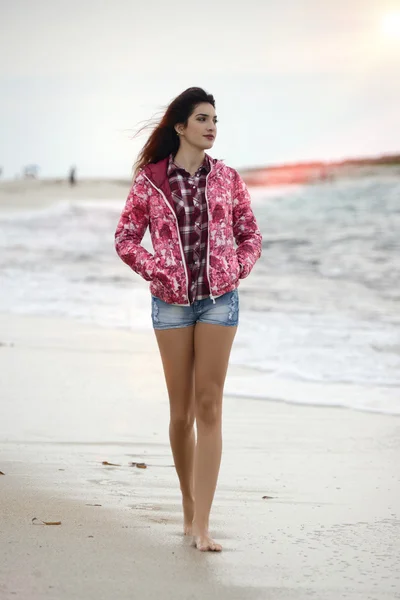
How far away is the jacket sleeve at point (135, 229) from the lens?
3.88 meters

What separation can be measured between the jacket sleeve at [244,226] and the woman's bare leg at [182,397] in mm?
382

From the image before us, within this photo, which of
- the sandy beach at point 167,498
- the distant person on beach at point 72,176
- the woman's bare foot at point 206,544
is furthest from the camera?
the distant person on beach at point 72,176

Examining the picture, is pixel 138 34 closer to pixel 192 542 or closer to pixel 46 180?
pixel 46 180

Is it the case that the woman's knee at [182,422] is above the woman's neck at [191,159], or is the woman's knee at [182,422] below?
below

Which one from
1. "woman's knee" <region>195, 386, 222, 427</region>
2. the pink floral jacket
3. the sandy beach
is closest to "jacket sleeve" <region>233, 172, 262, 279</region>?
the pink floral jacket

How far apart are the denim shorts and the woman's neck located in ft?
1.82

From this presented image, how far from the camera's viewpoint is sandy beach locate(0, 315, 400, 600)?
338 cm

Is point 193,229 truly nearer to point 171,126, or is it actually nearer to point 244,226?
point 244,226

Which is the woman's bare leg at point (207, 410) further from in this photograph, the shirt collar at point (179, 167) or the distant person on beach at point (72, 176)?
the distant person on beach at point (72, 176)

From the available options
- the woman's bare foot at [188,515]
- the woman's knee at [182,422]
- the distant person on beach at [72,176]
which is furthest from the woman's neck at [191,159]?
the distant person on beach at [72,176]

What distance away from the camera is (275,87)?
108ft

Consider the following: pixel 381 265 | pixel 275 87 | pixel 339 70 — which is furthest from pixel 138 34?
pixel 381 265

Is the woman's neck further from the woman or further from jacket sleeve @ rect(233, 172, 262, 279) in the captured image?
jacket sleeve @ rect(233, 172, 262, 279)

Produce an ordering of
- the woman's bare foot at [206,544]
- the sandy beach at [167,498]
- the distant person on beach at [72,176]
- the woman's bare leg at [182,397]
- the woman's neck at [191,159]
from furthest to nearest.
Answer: the distant person on beach at [72,176]
the woman's neck at [191,159]
the woman's bare leg at [182,397]
the woman's bare foot at [206,544]
the sandy beach at [167,498]
